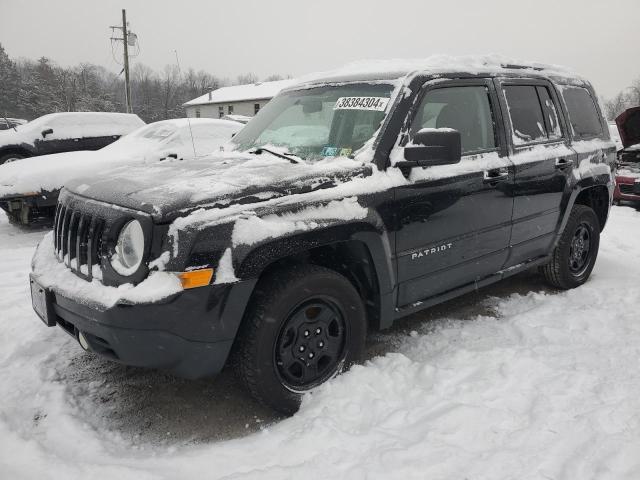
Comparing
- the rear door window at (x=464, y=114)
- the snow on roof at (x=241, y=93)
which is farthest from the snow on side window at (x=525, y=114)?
the snow on roof at (x=241, y=93)

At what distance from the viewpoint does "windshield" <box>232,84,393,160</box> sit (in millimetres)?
A: 3098

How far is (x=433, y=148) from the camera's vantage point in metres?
2.87

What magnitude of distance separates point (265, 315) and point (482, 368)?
151 cm

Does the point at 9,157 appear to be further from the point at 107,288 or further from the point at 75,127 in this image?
the point at 107,288

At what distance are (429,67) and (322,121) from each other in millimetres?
775

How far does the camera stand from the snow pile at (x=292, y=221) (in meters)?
2.37

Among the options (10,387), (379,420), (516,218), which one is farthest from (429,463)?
(10,387)

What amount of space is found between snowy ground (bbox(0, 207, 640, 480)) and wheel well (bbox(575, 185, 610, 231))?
131 centimetres

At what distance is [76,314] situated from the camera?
2406 mm

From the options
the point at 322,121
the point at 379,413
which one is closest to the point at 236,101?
the point at 322,121

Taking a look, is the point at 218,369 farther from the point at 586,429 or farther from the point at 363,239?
the point at 586,429

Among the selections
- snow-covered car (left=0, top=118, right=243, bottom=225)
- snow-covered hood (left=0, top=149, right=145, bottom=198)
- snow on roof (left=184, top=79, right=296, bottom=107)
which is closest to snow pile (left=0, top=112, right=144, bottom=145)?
snow-covered car (left=0, top=118, right=243, bottom=225)

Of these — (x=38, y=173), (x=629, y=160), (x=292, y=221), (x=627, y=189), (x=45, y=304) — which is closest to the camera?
(x=292, y=221)

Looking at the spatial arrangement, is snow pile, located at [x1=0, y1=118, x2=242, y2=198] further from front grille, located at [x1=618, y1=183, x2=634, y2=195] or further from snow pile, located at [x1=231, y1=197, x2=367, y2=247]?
front grille, located at [x1=618, y1=183, x2=634, y2=195]
